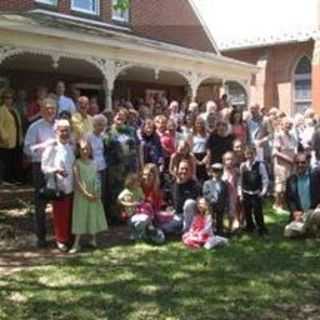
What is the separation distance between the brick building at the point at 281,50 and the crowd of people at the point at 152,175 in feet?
53.9

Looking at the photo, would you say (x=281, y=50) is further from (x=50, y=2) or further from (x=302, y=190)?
(x=302, y=190)

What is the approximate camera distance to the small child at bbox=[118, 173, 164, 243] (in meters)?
10.3

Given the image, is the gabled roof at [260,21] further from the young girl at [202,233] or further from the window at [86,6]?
the young girl at [202,233]

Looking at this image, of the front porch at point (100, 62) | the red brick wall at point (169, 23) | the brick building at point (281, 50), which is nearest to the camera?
the front porch at point (100, 62)

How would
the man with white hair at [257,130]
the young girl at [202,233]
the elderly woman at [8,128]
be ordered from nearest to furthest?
the young girl at [202,233] < the elderly woman at [8,128] < the man with white hair at [257,130]

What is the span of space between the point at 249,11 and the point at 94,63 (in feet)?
53.1

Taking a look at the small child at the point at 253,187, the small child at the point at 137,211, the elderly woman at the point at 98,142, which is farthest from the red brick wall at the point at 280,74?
the small child at the point at 137,211

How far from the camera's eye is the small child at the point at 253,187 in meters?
11.1

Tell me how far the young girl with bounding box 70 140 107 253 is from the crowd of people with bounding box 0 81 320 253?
0.04ft

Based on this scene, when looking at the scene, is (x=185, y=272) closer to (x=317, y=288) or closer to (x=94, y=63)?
(x=317, y=288)

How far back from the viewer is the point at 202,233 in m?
10.2

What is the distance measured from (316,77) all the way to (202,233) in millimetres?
19536

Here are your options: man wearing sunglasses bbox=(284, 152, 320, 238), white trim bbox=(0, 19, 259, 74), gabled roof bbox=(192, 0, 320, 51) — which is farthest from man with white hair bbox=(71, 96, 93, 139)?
gabled roof bbox=(192, 0, 320, 51)

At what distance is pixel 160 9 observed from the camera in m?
24.5
